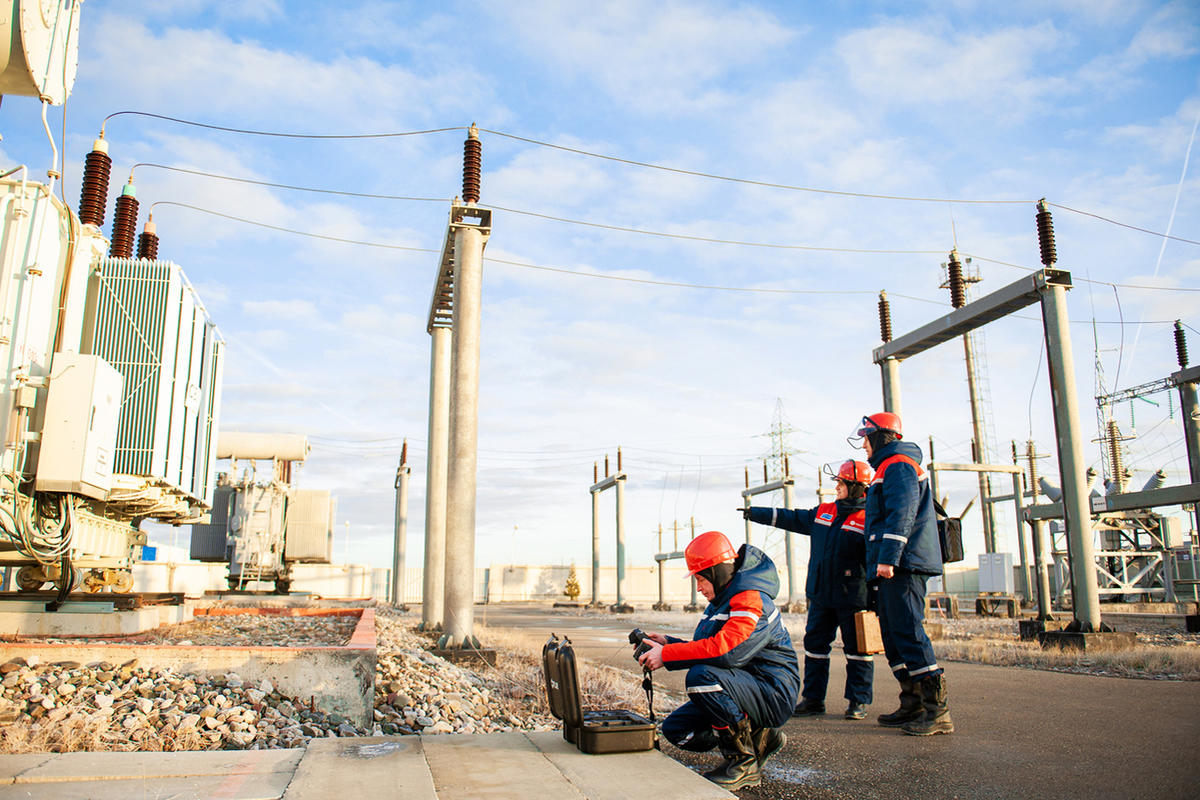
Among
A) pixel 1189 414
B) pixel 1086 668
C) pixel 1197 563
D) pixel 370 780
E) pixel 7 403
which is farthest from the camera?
pixel 1197 563

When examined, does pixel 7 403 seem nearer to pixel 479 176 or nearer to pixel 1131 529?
pixel 479 176

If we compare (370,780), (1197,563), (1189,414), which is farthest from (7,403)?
(1197,563)

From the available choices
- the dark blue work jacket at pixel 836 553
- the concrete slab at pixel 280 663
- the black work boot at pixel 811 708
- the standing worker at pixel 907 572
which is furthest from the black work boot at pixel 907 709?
the concrete slab at pixel 280 663

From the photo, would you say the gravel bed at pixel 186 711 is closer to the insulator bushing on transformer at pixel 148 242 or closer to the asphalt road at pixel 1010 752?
the asphalt road at pixel 1010 752

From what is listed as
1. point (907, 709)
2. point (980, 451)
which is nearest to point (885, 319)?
point (907, 709)

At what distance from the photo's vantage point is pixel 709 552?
4297 millimetres

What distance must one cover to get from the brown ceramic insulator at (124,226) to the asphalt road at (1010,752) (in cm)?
1052

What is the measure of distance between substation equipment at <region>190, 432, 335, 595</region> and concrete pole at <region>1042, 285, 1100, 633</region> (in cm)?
1973

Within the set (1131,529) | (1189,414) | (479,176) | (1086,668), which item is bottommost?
(1086,668)

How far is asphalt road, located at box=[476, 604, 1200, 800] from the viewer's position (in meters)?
3.96

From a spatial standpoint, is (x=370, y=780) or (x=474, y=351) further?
(x=474, y=351)

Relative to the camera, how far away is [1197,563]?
31.1 m

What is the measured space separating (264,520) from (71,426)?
16912 mm

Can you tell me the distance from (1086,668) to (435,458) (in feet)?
34.3
